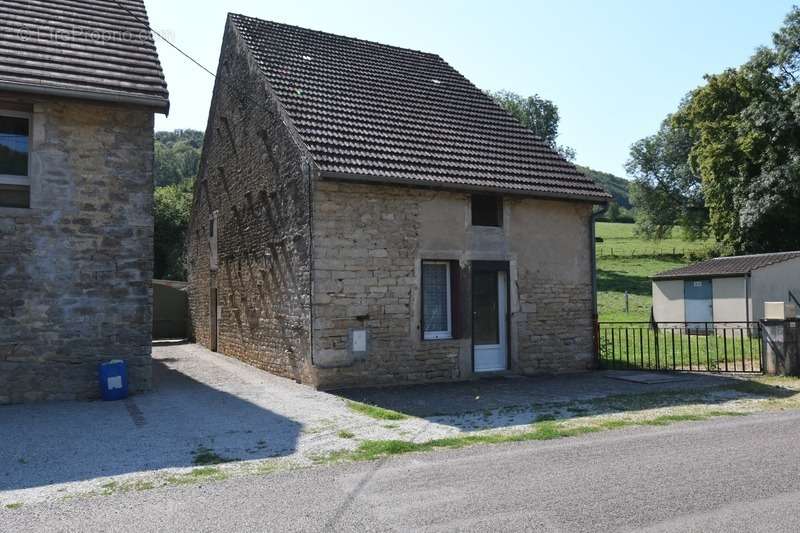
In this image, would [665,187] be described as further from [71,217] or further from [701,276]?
[71,217]

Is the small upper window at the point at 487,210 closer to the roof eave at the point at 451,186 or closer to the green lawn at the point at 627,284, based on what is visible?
the roof eave at the point at 451,186

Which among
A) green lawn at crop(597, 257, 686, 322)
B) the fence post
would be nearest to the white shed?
green lawn at crop(597, 257, 686, 322)

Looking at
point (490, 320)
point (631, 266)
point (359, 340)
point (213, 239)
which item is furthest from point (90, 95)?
point (631, 266)

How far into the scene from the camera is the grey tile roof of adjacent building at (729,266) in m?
21.7

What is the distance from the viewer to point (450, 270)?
12.6 metres

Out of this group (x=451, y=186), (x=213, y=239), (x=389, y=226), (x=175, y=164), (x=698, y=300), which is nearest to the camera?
(x=389, y=226)

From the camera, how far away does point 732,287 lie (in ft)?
72.1

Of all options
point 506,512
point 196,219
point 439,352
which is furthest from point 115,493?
point 196,219

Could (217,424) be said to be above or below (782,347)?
below

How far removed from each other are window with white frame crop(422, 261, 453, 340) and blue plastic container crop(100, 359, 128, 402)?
5.33m

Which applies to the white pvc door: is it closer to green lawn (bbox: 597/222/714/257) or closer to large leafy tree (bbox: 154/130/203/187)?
green lawn (bbox: 597/222/714/257)

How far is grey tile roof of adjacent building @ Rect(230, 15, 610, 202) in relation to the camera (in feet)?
39.4

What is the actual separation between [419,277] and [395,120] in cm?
370

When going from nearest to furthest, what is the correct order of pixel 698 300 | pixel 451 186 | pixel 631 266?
1. pixel 451 186
2. pixel 698 300
3. pixel 631 266
